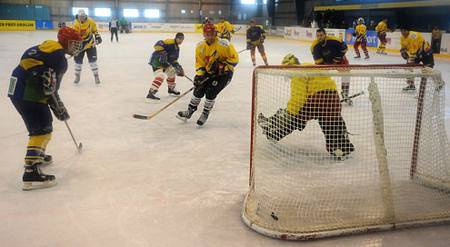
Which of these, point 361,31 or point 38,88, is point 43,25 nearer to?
point 361,31

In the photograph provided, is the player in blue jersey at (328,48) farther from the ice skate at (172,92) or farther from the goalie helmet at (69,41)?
the goalie helmet at (69,41)

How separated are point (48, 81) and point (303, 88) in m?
1.81

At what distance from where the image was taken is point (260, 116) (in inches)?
143

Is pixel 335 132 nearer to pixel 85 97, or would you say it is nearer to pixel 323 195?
pixel 323 195

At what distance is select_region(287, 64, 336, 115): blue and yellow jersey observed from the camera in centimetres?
320

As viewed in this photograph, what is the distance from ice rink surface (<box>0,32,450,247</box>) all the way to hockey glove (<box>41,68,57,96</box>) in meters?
0.69

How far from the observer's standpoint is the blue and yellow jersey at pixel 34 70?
280 cm

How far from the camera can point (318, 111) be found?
3246mm

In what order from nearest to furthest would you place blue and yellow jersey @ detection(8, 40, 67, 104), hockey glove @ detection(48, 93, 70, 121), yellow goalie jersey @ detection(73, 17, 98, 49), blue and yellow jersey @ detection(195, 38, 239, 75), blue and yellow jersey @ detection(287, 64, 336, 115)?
blue and yellow jersey @ detection(8, 40, 67, 104) → hockey glove @ detection(48, 93, 70, 121) → blue and yellow jersey @ detection(287, 64, 336, 115) → blue and yellow jersey @ detection(195, 38, 239, 75) → yellow goalie jersey @ detection(73, 17, 98, 49)

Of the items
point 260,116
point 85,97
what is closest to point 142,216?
point 260,116

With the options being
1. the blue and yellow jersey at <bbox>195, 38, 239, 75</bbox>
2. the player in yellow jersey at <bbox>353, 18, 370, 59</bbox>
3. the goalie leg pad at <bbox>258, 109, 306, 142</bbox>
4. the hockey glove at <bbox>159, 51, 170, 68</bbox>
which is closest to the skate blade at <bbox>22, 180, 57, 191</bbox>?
the goalie leg pad at <bbox>258, 109, 306, 142</bbox>

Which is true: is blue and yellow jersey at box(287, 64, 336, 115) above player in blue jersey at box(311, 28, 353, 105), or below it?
below

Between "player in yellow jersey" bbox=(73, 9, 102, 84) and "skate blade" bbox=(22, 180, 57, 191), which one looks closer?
"skate blade" bbox=(22, 180, 57, 191)

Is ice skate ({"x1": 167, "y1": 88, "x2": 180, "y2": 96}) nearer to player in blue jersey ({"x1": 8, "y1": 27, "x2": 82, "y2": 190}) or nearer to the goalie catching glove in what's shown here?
the goalie catching glove
